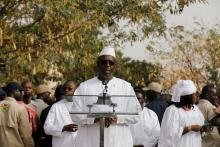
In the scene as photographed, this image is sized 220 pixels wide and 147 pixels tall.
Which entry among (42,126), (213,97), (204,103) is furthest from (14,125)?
(213,97)

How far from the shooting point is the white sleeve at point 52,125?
10.1m

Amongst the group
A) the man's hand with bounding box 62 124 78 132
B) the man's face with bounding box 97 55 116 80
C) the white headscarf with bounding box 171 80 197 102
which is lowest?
the man's hand with bounding box 62 124 78 132

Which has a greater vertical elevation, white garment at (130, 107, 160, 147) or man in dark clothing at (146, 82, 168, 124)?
man in dark clothing at (146, 82, 168, 124)

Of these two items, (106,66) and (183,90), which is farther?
(183,90)

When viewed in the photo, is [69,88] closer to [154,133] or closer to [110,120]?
[154,133]

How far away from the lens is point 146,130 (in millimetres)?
10797

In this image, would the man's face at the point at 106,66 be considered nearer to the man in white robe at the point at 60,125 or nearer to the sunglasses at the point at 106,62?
the sunglasses at the point at 106,62

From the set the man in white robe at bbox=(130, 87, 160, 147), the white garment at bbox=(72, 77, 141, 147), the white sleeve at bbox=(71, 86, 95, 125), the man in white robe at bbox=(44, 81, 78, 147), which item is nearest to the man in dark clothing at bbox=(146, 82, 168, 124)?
the man in white robe at bbox=(130, 87, 160, 147)

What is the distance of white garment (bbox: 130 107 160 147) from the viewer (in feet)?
35.2

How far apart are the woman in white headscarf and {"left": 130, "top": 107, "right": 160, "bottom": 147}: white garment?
1.20 metres

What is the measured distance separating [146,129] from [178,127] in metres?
1.45

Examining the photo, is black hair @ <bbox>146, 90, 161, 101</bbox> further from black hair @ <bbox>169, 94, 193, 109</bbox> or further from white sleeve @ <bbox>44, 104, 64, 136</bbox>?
black hair @ <bbox>169, 94, 193, 109</bbox>

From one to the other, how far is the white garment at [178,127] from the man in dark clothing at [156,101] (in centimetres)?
221

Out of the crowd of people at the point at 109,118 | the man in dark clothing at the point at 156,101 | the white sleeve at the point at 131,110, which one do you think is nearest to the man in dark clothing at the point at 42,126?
the crowd of people at the point at 109,118
